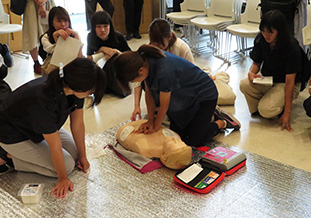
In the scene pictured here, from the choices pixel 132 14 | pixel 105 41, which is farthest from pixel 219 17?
pixel 105 41

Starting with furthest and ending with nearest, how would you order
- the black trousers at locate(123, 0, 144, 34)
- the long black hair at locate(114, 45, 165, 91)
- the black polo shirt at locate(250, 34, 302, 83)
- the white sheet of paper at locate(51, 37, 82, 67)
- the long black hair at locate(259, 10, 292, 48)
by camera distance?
the black trousers at locate(123, 0, 144, 34) < the white sheet of paper at locate(51, 37, 82, 67) < the black polo shirt at locate(250, 34, 302, 83) < the long black hair at locate(259, 10, 292, 48) < the long black hair at locate(114, 45, 165, 91)

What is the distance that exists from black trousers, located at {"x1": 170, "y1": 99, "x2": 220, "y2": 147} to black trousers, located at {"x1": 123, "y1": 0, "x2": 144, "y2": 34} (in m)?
3.11

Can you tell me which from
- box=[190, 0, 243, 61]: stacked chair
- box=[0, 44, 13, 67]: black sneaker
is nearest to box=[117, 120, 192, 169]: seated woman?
box=[0, 44, 13, 67]: black sneaker

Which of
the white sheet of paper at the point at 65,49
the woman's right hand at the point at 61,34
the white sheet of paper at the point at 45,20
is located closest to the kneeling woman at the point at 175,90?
the white sheet of paper at the point at 65,49

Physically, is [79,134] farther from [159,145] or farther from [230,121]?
[230,121]

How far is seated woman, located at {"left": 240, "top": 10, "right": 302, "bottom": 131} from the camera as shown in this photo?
2.51 meters

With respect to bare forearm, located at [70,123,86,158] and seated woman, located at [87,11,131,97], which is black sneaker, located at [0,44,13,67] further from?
bare forearm, located at [70,123,86,158]

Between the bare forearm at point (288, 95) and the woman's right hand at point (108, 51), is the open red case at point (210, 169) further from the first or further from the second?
the woman's right hand at point (108, 51)

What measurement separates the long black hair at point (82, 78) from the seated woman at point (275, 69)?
4.36ft

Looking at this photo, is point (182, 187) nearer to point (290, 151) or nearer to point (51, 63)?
point (290, 151)

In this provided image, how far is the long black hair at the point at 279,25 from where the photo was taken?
8.04 ft

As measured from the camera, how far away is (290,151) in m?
2.35

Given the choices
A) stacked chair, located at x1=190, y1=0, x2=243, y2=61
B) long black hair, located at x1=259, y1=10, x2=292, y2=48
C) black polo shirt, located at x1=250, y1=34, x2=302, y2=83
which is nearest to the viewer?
long black hair, located at x1=259, y1=10, x2=292, y2=48

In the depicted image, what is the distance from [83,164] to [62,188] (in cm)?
24
